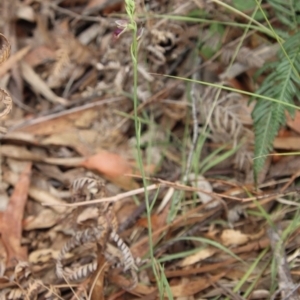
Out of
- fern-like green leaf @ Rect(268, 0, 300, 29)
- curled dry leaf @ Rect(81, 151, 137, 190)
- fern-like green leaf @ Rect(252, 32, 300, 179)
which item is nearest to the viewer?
fern-like green leaf @ Rect(252, 32, 300, 179)

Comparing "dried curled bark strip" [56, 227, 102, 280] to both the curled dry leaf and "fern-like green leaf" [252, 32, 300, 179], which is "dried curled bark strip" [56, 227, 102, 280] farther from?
"fern-like green leaf" [252, 32, 300, 179]

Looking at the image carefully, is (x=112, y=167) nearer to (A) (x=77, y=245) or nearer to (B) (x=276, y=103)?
(A) (x=77, y=245)

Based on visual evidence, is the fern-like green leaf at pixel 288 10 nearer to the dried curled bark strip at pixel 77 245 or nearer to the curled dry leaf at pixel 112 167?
the curled dry leaf at pixel 112 167

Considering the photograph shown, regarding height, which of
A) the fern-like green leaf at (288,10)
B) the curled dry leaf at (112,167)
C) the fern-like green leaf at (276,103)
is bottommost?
the curled dry leaf at (112,167)

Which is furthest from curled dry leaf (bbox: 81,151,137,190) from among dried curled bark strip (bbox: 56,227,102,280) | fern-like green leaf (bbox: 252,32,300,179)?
fern-like green leaf (bbox: 252,32,300,179)

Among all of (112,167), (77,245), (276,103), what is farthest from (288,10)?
(77,245)

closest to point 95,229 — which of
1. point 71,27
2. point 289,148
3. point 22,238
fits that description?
point 22,238

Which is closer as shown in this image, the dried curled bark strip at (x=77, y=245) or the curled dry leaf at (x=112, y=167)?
the dried curled bark strip at (x=77, y=245)

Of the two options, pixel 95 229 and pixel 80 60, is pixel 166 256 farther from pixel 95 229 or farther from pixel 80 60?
pixel 80 60

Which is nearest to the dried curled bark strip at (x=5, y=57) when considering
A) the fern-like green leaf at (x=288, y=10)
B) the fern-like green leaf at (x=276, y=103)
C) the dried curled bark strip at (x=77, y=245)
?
the dried curled bark strip at (x=77, y=245)
